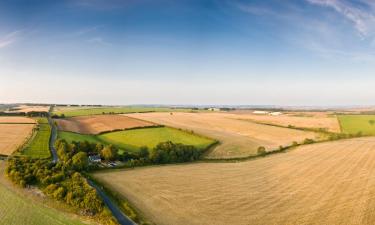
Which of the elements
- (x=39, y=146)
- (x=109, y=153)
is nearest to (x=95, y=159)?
(x=109, y=153)

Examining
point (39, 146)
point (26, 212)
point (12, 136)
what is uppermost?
point (12, 136)

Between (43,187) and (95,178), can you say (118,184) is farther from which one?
(43,187)

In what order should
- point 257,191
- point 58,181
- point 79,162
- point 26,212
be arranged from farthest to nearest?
point 79,162
point 58,181
point 257,191
point 26,212

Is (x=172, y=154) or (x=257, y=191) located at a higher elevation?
(x=172, y=154)

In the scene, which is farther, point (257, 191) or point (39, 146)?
point (39, 146)

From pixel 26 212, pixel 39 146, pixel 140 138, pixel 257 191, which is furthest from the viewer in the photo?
pixel 140 138

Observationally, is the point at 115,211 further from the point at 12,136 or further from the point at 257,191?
the point at 12,136
